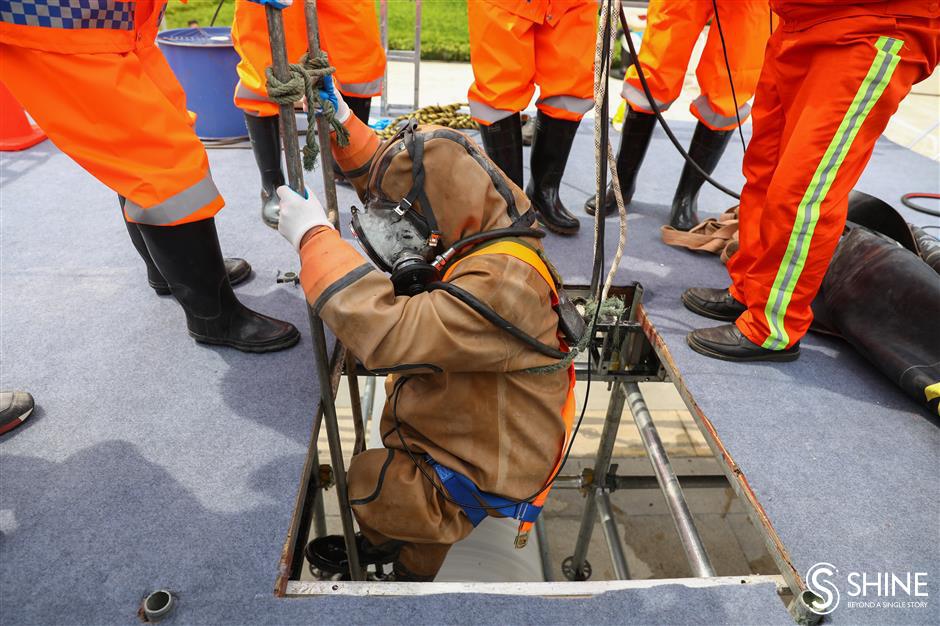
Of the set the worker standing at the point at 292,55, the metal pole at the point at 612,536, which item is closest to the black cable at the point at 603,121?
the worker standing at the point at 292,55

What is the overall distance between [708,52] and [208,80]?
10.3 ft

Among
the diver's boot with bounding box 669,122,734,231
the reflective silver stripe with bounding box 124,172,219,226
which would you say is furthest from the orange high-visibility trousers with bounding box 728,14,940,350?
the reflective silver stripe with bounding box 124,172,219,226

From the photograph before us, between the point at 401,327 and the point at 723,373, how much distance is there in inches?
51.3

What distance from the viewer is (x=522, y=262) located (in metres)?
1.45

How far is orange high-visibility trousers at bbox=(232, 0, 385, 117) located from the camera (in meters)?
2.52

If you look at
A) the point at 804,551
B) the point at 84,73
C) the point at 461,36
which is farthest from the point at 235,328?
the point at 461,36

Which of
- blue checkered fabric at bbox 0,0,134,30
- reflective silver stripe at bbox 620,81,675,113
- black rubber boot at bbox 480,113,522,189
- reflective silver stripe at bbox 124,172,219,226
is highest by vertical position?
blue checkered fabric at bbox 0,0,134,30

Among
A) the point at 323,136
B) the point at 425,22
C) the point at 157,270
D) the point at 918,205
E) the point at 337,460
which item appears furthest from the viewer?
the point at 425,22

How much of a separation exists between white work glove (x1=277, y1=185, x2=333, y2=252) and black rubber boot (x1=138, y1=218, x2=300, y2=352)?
520 mm

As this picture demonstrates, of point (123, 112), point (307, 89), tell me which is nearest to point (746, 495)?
point (307, 89)

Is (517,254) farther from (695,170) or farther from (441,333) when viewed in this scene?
(695,170)

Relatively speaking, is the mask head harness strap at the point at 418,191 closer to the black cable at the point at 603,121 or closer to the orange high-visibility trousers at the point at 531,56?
the black cable at the point at 603,121

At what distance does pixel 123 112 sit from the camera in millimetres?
1575

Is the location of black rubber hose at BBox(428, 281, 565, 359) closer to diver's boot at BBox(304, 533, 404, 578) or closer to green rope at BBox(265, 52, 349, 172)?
green rope at BBox(265, 52, 349, 172)
